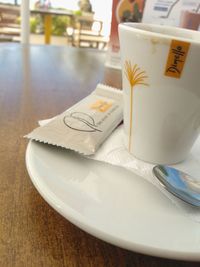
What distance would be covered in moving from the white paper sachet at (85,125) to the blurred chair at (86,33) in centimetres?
327

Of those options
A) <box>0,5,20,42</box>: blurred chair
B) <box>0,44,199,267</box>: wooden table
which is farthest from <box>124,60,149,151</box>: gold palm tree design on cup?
<box>0,5,20,42</box>: blurred chair

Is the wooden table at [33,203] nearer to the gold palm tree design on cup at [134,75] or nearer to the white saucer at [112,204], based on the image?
the white saucer at [112,204]

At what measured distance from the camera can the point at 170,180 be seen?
0.22 meters

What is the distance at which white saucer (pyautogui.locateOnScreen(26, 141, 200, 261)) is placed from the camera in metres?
0.16

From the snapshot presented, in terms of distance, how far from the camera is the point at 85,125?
28 cm

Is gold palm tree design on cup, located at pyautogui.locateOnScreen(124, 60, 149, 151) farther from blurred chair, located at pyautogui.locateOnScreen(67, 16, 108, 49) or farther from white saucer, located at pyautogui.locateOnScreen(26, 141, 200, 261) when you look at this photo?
blurred chair, located at pyautogui.locateOnScreen(67, 16, 108, 49)

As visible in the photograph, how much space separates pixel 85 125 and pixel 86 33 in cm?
364

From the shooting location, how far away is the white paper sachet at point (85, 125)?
0.25 m

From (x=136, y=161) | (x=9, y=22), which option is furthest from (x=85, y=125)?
(x=9, y=22)

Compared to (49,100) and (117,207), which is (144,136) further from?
(49,100)

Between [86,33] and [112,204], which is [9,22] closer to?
[86,33]

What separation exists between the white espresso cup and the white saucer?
4 centimetres

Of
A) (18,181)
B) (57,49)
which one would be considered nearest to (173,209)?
(18,181)

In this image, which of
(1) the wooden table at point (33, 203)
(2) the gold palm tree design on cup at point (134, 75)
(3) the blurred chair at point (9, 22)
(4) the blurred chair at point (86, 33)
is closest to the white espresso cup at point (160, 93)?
(2) the gold palm tree design on cup at point (134, 75)
